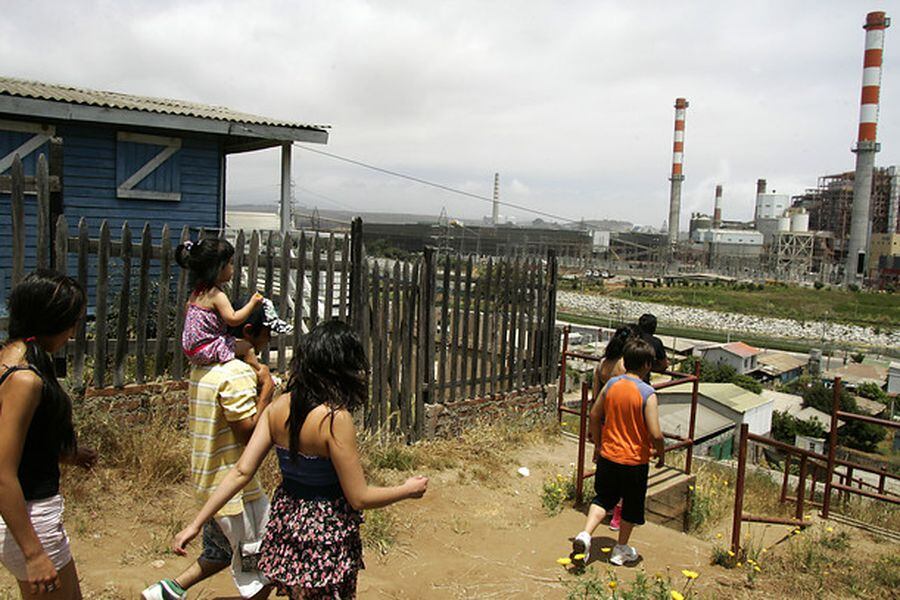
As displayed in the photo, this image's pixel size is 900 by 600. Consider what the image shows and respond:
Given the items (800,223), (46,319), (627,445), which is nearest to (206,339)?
(46,319)

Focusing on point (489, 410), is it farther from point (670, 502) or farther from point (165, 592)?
point (165, 592)

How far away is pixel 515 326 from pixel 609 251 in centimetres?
8379

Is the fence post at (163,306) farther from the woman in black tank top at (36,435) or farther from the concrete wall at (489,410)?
the woman in black tank top at (36,435)

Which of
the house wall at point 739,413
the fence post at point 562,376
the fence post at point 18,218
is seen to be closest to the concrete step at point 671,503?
the fence post at point 562,376

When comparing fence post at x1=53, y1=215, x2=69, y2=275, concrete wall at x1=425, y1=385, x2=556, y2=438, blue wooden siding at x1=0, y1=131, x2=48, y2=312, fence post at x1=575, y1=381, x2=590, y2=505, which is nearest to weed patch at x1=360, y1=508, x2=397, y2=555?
fence post at x1=575, y1=381, x2=590, y2=505

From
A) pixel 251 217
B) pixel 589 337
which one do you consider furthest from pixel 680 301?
pixel 251 217

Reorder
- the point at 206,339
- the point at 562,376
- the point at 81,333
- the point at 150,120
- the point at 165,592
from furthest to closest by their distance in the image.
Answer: the point at 150,120, the point at 562,376, the point at 81,333, the point at 206,339, the point at 165,592

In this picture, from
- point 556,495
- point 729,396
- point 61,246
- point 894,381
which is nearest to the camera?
point 61,246

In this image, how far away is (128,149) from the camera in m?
10.1

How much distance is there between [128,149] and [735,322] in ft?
168

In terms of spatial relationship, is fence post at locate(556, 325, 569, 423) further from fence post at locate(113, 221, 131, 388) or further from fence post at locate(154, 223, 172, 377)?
fence post at locate(113, 221, 131, 388)

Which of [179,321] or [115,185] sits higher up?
[115,185]

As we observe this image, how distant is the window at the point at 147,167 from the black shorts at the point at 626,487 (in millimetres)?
8748

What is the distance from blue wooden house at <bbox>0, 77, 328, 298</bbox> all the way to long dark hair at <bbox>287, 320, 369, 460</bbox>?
7.68 metres
